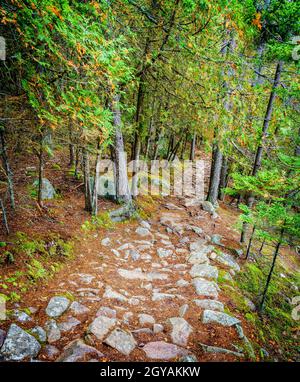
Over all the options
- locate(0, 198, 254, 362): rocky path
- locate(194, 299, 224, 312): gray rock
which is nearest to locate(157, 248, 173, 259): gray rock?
locate(0, 198, 254, 362): rocky path

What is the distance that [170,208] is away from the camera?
11.4m

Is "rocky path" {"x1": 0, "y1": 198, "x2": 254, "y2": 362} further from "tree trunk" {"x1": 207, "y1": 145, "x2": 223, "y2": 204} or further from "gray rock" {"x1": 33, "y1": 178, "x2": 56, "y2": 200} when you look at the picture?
"tree trunk" {"x1": 207, "y1": 145, "x2": 223, "y2": 204}

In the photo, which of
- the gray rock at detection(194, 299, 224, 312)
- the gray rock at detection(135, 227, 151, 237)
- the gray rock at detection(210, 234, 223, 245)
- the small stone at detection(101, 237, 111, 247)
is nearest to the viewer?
the gray rock at detection(194, 299, 224, 312)

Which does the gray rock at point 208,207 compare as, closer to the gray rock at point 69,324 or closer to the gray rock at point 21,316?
the gray rock at point 69,324

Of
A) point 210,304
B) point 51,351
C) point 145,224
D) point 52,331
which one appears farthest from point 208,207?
point 51,351

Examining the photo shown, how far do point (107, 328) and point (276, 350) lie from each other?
3508 millimetres

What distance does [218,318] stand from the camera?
174 inches

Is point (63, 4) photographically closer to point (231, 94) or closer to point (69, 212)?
point (231, 94)

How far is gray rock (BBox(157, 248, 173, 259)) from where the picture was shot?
22.9 ft

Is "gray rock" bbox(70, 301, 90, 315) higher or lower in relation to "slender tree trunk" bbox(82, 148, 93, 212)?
lower

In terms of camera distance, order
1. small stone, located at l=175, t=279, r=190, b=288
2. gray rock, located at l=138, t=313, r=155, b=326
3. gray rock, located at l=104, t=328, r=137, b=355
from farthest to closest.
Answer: small stone, located at l=175, t=279, r=190, b=288 < gray rock, located at l=138, t=313, r=155, b=326 < gray rock, located at l=104, t=328, r=137, b=355

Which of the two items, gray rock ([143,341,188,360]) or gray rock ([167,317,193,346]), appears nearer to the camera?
gray rock ([143,341,188,360])

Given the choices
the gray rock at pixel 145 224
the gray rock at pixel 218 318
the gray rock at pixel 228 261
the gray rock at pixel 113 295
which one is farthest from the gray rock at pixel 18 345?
the gray rock at pixel 145 224

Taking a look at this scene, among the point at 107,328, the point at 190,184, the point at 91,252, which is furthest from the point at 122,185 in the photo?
the point at 190,184
